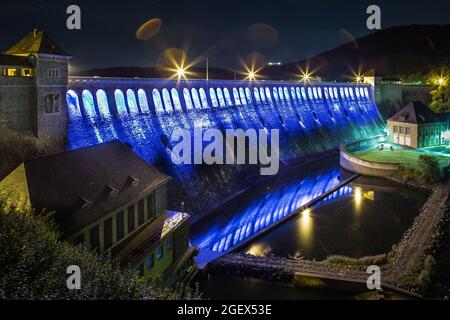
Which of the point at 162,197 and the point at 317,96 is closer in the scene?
the point at 162,197

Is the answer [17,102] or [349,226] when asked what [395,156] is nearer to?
[349,226]

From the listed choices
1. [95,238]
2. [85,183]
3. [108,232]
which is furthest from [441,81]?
[95,238]

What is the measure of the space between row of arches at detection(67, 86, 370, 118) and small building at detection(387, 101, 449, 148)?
12.9 meters

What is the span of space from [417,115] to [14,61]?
5248cm

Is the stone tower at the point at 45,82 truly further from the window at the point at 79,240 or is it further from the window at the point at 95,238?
Result: the window at the point at 79,240

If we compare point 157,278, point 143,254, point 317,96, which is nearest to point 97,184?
point 143,254

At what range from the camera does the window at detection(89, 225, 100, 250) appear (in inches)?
707

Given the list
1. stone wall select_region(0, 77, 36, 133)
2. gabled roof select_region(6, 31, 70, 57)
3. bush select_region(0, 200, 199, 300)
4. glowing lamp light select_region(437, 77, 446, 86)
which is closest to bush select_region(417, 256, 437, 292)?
bush select_region(0, 200, 199, 300)

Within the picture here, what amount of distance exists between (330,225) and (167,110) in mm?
18679

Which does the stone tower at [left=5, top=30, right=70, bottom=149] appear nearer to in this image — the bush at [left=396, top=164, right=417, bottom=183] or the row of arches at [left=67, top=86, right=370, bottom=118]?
the row of arches at [left=67, top=86, right=370, bottom=118]

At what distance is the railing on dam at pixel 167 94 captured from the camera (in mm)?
34438

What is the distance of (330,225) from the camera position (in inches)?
1273

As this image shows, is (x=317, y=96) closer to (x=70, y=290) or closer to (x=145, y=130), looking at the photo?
(x=145, y=130)

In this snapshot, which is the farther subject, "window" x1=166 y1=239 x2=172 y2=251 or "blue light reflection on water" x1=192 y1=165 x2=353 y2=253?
"blue light reflection on water" x1=192 y1=165 x2=353 y2=253
